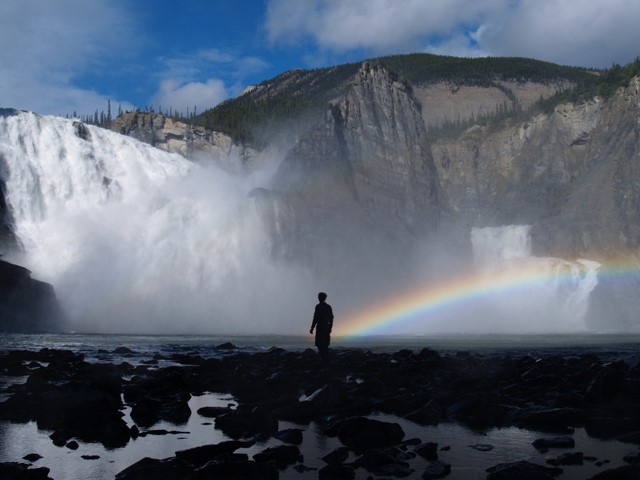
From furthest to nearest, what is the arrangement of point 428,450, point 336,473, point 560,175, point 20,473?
point 560,175, point 428,450, point 336,473, point 20,473

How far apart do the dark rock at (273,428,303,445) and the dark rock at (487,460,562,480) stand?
113 inches

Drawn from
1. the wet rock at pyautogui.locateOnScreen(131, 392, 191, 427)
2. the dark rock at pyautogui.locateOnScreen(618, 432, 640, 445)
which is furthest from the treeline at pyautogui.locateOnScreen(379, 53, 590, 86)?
the dark rock at pyautogui.locateOnScreen(618, 432, 640, 445)

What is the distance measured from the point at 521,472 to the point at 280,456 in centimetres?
296

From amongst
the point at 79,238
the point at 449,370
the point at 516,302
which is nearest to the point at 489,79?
the point at 516,302

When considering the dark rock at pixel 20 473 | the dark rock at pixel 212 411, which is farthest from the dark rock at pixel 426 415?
the dark rock at pixel 20 473

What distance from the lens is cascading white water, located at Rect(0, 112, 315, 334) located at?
55.1 metres

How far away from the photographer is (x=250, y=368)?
17609 mm

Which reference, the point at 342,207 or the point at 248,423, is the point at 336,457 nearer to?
the point at 248,423

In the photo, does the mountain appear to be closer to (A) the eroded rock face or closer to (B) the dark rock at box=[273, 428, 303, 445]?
(A) the eroded rock face

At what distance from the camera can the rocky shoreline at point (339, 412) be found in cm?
695

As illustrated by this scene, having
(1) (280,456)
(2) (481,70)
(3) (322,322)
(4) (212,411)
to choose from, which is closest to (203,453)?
(1) (280,456)

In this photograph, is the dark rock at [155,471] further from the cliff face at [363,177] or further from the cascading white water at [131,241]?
the cliff face at [363,177]

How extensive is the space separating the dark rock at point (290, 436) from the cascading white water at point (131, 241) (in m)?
45.8

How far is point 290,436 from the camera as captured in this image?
8.71 meters
